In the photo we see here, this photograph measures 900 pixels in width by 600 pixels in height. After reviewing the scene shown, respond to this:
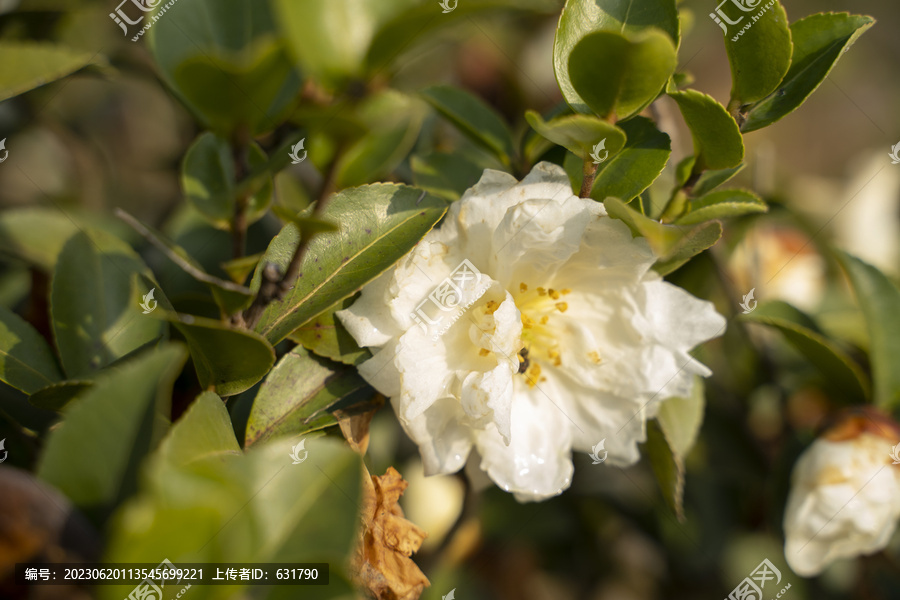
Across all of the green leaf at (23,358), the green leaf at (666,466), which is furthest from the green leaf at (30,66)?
the green leaf at (666,466)

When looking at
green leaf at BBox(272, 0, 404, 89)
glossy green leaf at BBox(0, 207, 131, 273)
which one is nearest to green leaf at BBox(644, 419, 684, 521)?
green leaf at BBox(272, 0, 404, 89)

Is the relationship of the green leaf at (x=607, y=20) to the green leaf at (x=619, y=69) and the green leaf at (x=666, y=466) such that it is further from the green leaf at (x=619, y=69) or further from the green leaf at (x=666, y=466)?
the green leaf at (x=666, y=466)

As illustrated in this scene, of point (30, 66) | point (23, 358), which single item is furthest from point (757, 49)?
point (23, 358)

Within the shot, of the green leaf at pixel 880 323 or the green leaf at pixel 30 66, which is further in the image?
the green leaf at pixel 880 323

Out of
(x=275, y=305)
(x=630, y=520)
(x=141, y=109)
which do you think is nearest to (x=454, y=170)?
(x=275, y=305)

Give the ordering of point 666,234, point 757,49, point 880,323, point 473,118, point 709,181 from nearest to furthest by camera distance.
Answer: point 666,234
point 757,49
point 709,181
point 473,118
point 880,323

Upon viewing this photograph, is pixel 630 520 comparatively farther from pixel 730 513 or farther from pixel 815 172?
pixel 815 172

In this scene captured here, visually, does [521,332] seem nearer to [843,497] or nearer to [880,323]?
[843,497]
